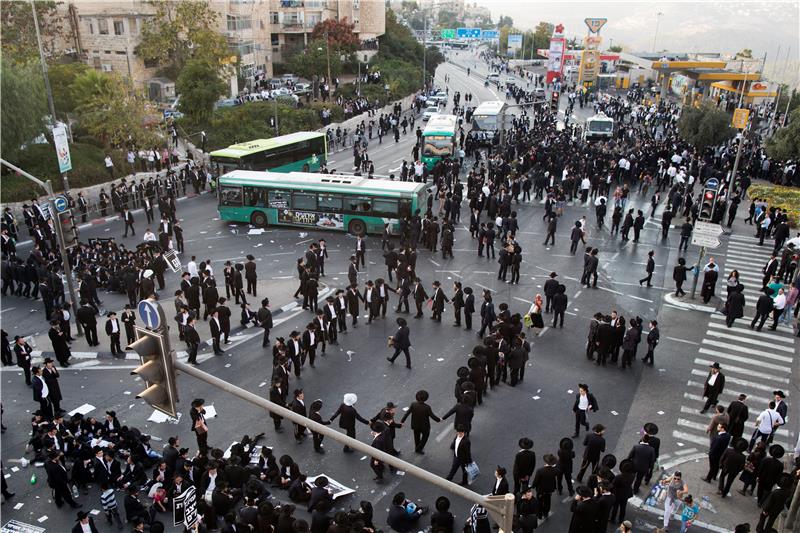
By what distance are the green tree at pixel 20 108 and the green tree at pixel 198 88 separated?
38.5 ft

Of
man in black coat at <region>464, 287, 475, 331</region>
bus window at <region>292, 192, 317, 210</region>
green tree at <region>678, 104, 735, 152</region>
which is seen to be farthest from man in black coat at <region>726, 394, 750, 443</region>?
green tree at <region>678, 104, 735, 152</region>

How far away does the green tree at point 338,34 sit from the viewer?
74.9m

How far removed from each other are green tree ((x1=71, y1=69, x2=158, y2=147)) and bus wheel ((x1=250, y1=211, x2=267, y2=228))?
1257 cm

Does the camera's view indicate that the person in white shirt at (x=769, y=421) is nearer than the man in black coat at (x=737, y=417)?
Yes

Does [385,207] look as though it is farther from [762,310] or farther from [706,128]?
[706,128]

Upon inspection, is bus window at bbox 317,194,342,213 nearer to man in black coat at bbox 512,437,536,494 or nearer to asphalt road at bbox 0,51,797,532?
asphalt road at bbox 0,51,797,532

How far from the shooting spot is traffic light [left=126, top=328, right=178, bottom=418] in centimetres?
579

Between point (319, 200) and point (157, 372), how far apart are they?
2158 centimetres

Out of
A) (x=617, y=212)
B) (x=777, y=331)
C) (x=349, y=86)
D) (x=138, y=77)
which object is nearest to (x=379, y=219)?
(x=617, y=212)

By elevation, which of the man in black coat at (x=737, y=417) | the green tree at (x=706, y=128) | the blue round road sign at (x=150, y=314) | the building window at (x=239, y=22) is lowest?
the man in black coat at (x=737, y=417)

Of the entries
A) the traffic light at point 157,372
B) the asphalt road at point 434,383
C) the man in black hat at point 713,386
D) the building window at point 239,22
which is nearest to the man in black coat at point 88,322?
the asphalt road at point 434,383

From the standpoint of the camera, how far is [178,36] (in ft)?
199

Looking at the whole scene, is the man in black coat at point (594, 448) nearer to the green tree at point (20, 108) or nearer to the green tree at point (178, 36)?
the green tree at point (20, 108)

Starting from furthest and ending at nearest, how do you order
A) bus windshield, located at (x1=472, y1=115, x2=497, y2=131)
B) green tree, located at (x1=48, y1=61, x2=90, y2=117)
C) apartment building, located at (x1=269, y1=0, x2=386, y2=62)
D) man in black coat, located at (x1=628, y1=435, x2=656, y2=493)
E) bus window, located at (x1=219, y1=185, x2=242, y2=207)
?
apartment building, located at (x1=269, y1=0, x2=386, y2=62) < bus windshield, located at (x1=472, y1=115, x2=497, y2=131) < green tree, located at (x1=48, y1=61, x2=90, y2=117) < bus window, located at (x1=219, y1=185, x2=242, y2=207) < man in black coat, located at (x1=628, y1=435, x2=656, y2=493)
